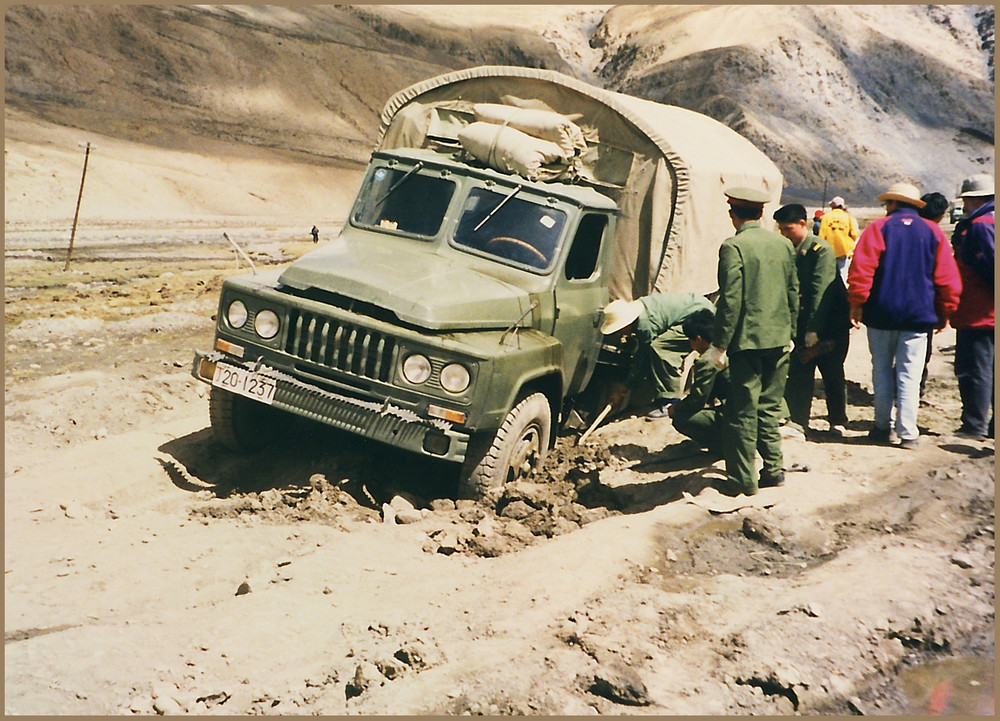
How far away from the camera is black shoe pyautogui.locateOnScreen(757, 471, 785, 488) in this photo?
6.90 meters

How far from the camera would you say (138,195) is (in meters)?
28.5

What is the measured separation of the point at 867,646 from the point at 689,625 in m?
0.84

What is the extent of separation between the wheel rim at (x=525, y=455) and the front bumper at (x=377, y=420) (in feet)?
2.39

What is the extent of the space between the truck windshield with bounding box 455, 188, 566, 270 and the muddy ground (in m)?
1.61

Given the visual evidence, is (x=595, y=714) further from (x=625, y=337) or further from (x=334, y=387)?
(x=625, y=337)

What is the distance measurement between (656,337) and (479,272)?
1.83 metres

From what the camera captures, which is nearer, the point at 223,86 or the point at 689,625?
the point at 689,625

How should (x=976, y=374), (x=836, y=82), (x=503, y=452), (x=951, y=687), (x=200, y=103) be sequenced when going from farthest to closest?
(x=836, y=82), (x=200, y=103), (x=976, y=374), (x=503, y=452), (x=951, y=687)

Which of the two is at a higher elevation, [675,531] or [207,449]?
[675,531]

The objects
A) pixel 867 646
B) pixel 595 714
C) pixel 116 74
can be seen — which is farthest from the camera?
pixel 116 74

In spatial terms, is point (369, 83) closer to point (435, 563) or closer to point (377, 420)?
point (377, 420)

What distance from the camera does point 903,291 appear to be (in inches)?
292

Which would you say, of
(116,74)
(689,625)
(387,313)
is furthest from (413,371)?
(116,74)

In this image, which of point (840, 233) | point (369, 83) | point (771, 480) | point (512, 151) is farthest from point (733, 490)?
point (369, 83)
